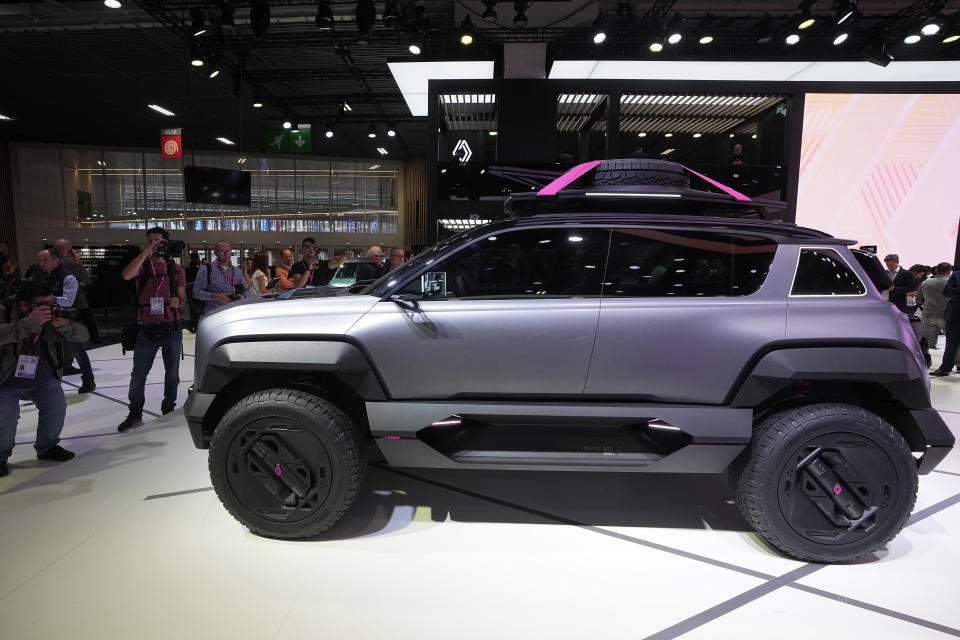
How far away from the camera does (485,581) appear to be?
2043 mm

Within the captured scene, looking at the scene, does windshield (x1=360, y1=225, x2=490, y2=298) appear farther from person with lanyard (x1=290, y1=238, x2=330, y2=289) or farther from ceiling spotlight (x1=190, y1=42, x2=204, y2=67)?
ceiling spotlight (x1=190, y1=42, x2=204, y2=67)

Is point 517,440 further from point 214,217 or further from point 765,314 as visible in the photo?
point 214,217

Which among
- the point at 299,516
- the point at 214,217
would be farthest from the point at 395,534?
the point at 214,217

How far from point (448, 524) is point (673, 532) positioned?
3.83 ft

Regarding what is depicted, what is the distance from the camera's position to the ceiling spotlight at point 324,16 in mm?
6840

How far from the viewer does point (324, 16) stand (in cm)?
695

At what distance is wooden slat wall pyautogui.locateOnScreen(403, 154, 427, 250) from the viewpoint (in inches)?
666

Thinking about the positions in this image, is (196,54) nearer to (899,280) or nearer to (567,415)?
(567,415)

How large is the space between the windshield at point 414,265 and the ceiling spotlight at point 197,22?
24.1 ft

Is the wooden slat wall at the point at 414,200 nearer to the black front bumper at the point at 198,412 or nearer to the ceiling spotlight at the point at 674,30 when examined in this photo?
the ceiling spotlight at the point at 674,30

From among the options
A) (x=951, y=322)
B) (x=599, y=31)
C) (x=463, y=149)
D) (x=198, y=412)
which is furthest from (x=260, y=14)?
(x=951, y=322)

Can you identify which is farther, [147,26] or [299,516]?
[147,26]

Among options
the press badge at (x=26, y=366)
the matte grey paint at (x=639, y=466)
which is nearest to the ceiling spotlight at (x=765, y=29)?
the matte grey paint at (x=639, y=466)

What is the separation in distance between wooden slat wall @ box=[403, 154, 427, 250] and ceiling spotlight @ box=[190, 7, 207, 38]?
962 centimetres
